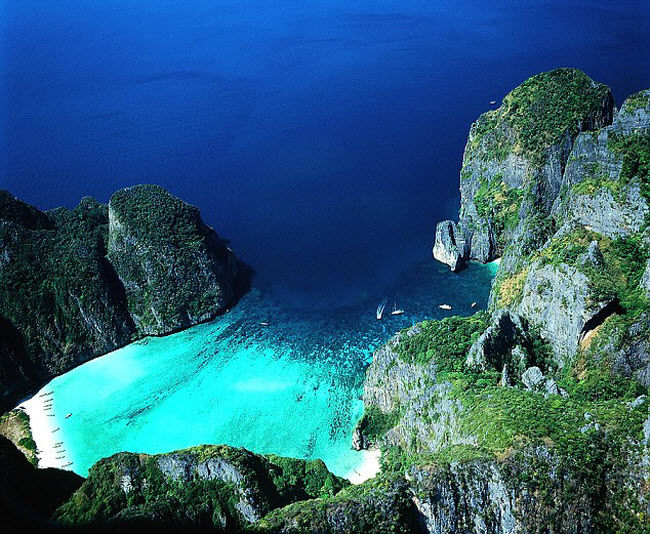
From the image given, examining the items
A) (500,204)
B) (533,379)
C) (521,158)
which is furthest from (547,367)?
(521,158)

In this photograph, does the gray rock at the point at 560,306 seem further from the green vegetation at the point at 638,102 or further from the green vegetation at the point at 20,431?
the green vegetation at the point at 20,431

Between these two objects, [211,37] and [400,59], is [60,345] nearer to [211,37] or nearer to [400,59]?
[400,59]

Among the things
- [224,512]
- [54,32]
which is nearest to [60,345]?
[224,512]

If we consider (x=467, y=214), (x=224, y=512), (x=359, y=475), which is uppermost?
(x=467, y=214)

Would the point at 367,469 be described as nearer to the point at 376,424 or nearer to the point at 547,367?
the point at 376,424

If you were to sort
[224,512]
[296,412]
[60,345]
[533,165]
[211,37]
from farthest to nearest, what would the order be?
1. [211,37]
2. [533,165]
3. [60,345]
4. [296,412]
5. [224,512]

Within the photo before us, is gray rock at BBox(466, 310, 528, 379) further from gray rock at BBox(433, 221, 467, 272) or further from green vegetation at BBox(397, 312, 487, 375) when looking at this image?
gray rock at BBox(433, 221, 467, 272)
